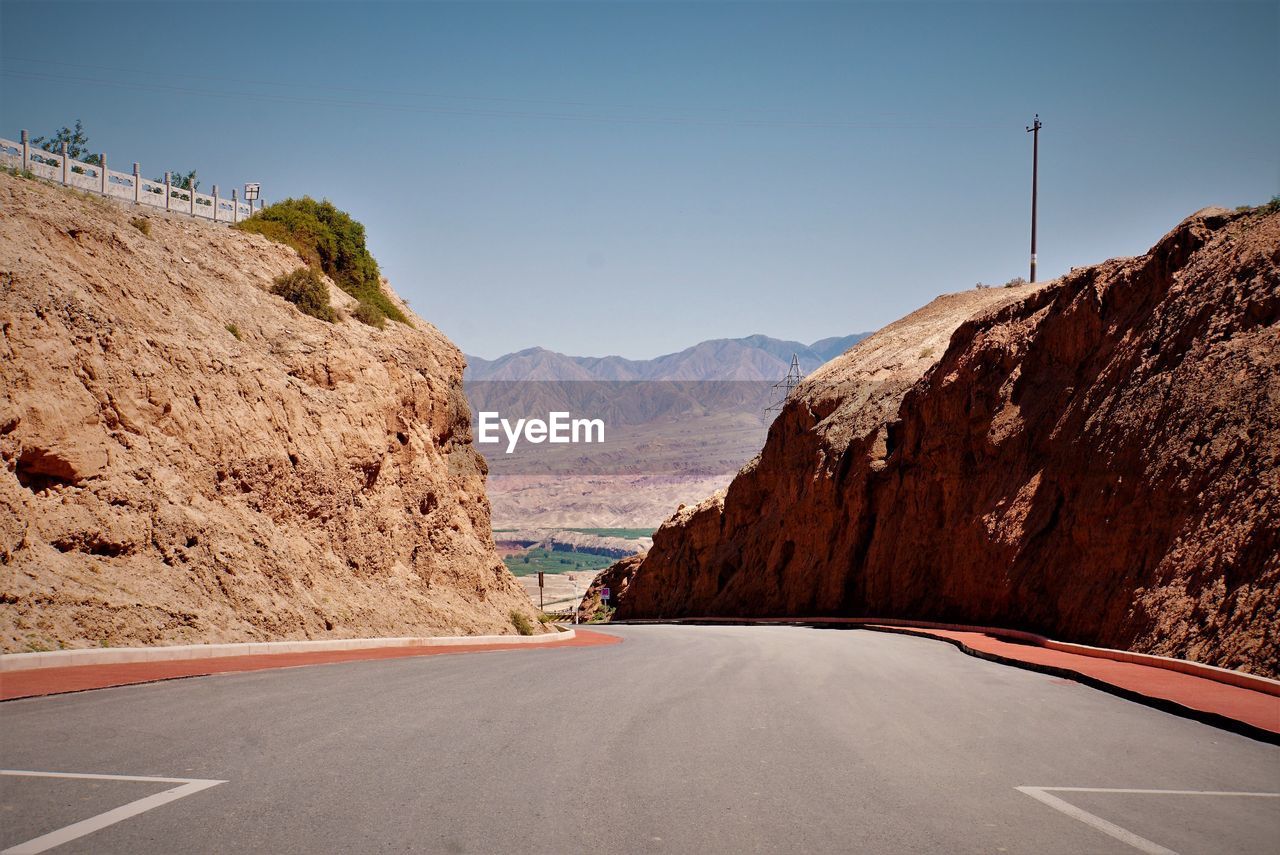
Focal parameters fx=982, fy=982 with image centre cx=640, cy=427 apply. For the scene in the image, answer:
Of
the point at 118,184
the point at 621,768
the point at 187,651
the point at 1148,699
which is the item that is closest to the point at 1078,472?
the point at 1148,699

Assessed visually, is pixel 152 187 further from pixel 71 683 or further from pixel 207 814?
pixel 207 814

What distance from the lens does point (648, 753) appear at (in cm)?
812

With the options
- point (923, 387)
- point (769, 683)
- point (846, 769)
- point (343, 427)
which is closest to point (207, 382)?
point (343, 427)

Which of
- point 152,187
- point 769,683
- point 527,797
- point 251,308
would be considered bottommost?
point 769,683

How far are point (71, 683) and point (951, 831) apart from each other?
9919 millimetres

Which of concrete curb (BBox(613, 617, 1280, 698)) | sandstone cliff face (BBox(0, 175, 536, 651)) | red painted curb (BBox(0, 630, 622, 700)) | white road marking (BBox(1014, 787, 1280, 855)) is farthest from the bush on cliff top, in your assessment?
white road marking (BBox(1014, 787, 1280, 855))

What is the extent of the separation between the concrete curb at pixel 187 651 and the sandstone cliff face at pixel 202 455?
2.39 feet

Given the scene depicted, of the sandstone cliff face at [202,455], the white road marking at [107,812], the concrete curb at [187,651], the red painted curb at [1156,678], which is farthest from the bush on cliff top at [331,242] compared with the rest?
the white road marking at [107,812]

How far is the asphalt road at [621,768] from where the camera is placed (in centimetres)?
573

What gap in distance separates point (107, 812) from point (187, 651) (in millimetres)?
9863

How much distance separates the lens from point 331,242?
1312 inches

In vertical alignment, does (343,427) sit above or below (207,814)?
above

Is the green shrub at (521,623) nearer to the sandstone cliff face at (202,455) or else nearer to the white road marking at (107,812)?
the sandstone cliff face at (202,455)

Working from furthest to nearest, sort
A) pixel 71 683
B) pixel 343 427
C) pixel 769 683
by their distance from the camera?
pixel 343 427, pixel 769 683, pixel 71 683
